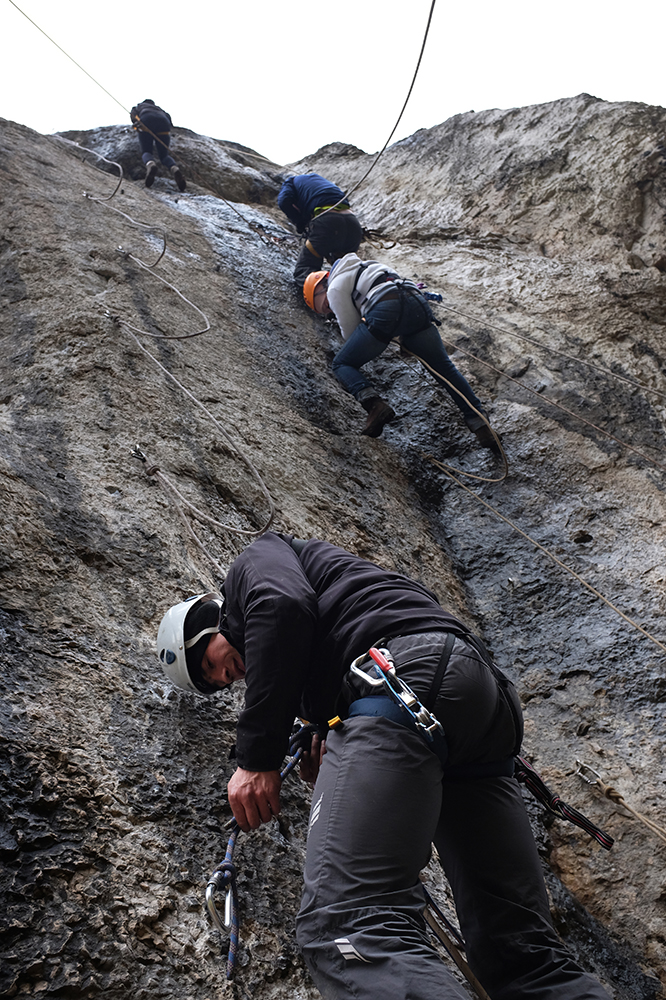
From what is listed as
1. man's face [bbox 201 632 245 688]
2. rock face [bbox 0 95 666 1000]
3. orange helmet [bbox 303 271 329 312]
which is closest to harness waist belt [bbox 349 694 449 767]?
man's face [bbox 201 632 245 688]

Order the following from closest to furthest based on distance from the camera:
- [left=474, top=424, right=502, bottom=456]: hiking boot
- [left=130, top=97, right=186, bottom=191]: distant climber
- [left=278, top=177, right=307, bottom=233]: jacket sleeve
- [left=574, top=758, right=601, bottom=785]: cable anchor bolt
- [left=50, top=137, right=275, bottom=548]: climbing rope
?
[left=574, top=758, right=601, bottom=785]: cable anchor bolt
[left=50, top=137, right=275, bottom=548]: climbing rope
[left=474, top=424, right=502, bottom=456]: hiking boot
[left=278, top=177, right=307, bottom=233]: jacket sleeve
[left=130, top=97, right=186, bottom=191]: distant climber

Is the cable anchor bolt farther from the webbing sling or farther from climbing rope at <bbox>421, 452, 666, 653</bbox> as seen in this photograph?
the webbing sling

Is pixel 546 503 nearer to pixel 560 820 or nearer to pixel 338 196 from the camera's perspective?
pixel 560 820

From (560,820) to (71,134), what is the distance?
379 inches

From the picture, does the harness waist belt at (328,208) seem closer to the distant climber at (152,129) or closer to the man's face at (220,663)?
the distant climber at (152,129)

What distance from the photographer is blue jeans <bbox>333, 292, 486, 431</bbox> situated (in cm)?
450

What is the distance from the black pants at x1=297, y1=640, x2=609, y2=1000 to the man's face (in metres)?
0.47

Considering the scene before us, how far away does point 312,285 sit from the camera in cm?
555

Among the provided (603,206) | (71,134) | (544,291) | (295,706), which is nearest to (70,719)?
(295,706)

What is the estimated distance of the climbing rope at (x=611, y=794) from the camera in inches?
92.9

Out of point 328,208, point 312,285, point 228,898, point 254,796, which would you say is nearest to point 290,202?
point 328,208

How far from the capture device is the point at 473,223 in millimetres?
6434

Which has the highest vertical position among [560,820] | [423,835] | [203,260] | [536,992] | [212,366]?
[203,260]

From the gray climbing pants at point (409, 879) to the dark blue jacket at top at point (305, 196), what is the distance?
5657 mm
